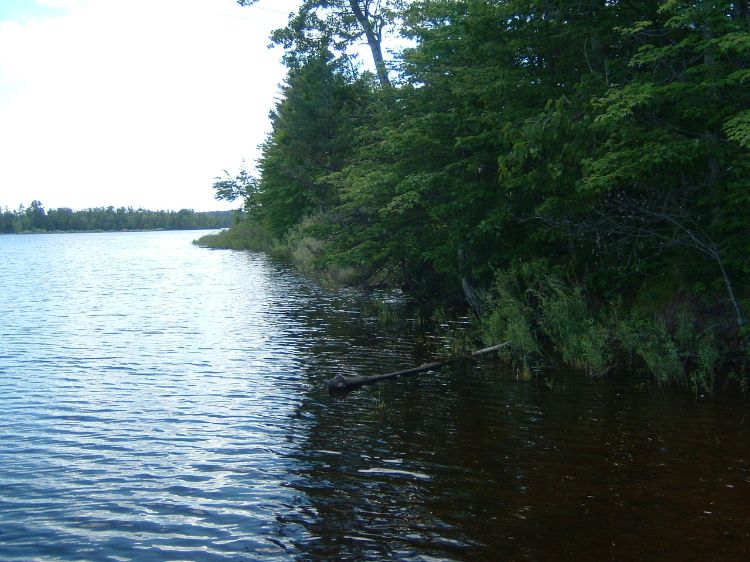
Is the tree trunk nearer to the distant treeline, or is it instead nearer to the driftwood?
the driftwood

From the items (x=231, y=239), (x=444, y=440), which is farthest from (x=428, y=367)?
(x=231, y=239)

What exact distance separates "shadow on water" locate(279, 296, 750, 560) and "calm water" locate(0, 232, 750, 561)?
3 centimetres

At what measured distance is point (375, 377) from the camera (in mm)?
13062

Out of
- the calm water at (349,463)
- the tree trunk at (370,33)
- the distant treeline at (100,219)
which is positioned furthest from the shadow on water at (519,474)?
the distant treeline at (100,219)

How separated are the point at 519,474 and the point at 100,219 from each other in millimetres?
191923

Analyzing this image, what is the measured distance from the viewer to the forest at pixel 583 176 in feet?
37.4

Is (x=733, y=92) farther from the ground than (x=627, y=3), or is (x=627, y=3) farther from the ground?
(x=627, y=3)

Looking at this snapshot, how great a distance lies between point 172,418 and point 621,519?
23.6 ft

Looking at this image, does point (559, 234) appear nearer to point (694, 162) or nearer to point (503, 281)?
point (503, 281)

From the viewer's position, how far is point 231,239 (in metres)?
77.6

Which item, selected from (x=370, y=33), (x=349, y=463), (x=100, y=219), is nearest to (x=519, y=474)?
(x=349, y=463)

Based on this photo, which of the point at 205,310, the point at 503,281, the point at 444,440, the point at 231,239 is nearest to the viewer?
the point at 444,440

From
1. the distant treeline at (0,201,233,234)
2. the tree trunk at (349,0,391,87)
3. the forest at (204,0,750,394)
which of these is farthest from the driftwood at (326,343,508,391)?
the distant treeline at (0,201,233,234)

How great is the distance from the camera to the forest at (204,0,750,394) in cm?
1141
